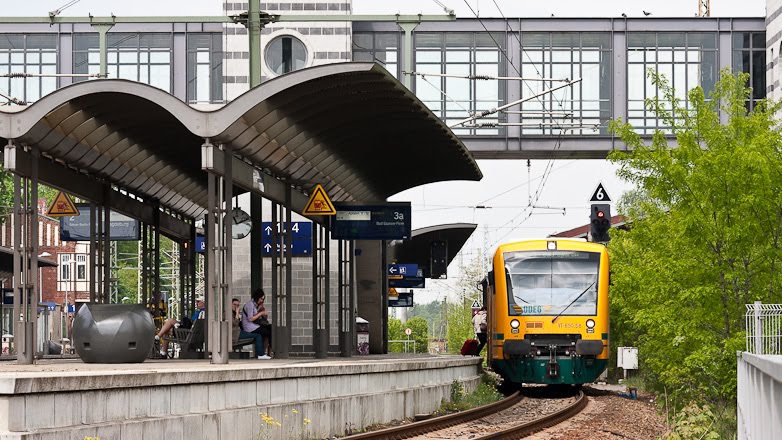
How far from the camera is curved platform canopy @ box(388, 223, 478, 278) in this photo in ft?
151

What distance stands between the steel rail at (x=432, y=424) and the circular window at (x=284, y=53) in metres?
17.1

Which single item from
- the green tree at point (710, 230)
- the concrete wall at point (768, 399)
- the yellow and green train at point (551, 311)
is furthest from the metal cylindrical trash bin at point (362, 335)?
the concrete wall at point (768, 399)

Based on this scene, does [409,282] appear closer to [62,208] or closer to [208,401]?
[62,208]

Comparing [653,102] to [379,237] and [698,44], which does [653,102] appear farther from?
[698,44]

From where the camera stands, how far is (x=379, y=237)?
2647 centimetres

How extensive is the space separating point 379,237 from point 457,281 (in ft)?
292

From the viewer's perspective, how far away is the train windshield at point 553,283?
2794cm

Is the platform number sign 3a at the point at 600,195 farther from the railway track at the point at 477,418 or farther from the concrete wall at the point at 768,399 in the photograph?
the concrete wall at the point at 768,399

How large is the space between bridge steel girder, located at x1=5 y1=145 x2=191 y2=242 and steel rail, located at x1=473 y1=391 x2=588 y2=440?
6.42 meters

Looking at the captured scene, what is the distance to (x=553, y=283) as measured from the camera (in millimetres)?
28078

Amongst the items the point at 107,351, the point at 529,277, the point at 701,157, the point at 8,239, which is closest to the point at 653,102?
the point at 701,157

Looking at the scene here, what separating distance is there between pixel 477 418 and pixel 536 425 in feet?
5.65

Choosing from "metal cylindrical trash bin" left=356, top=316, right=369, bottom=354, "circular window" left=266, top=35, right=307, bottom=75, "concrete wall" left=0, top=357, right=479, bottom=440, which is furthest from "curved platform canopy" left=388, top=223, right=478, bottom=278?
"concrete wall" left=0, top=357, right=479, bottom=440

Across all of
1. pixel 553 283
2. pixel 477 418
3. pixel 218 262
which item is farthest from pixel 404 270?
pixel 218 262
